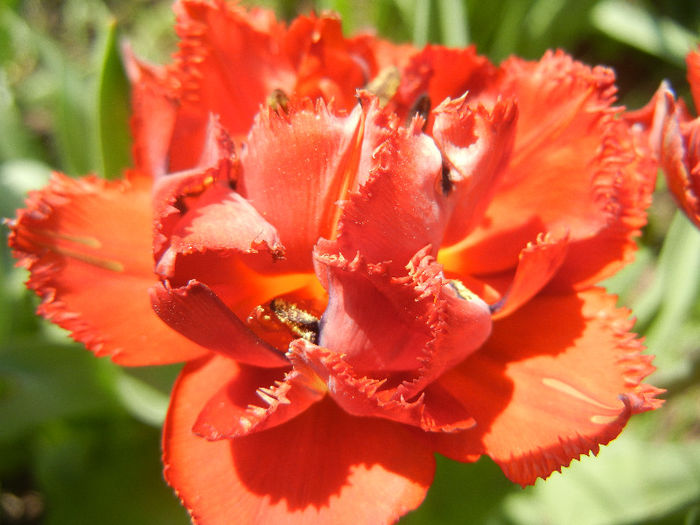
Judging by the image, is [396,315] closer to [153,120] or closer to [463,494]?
[153,120]

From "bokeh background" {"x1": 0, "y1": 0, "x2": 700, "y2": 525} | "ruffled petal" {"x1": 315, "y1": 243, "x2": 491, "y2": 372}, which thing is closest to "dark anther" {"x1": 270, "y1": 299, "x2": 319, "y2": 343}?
"ruffled petal" {"x1": 315, "y1": 243, "x2": 491, "y2": 372}

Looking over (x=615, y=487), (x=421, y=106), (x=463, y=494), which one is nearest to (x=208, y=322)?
(x=421, y=106)

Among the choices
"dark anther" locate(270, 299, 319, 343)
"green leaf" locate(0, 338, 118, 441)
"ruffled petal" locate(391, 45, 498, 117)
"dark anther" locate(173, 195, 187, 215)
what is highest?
"ruffled petal" locate(391, 45, 498, 117)

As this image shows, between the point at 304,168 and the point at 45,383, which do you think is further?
the point at 45,383

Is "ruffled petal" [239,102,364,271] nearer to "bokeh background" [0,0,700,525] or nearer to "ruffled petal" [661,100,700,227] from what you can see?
"ruffled petal" [661,100,700,227]

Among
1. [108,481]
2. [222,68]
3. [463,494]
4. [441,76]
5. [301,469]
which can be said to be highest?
[441,76]
